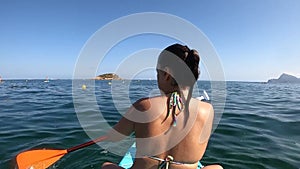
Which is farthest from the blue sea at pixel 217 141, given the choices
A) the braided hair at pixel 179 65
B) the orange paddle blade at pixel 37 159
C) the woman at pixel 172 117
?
the braided hair at pixel 179 65

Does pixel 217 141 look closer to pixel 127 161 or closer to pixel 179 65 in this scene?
pixel 127 161

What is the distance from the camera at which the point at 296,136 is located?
25.6ft

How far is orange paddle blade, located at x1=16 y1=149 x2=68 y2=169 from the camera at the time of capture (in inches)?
169

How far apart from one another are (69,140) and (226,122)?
692 cm

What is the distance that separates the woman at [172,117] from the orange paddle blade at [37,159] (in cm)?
252

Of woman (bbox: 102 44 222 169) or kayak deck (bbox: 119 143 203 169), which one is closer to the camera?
woman (bbox: 102 44 222 169)

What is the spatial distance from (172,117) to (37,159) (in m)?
3.52

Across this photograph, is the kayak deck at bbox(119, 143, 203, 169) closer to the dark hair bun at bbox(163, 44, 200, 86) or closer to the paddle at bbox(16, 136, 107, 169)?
the paddle at bbox(16, 136, 107, 169)

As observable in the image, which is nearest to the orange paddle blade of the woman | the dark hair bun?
the woman

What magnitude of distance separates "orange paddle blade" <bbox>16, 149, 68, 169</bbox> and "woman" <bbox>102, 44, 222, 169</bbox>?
2522 millimetres

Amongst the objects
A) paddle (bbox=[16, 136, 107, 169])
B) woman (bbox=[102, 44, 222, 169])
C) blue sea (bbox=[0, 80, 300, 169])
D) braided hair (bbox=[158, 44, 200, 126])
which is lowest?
blue sea (bbox=[0, 80, 300, 169])

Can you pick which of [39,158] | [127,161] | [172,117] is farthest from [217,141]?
[39,158]

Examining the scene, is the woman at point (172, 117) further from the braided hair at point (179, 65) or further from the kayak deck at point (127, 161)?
the kayak deck at point (127, 161)

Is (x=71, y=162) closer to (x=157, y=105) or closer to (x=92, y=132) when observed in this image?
(x=92, y=132)
